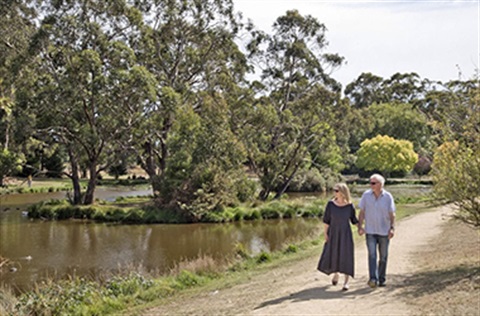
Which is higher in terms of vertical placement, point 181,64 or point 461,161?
point 181,64

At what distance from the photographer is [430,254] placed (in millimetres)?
12758

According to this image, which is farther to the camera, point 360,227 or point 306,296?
point 360,227

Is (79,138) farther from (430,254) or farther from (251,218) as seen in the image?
(430,254)

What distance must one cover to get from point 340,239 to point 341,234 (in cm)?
9

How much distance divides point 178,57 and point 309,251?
24.1m

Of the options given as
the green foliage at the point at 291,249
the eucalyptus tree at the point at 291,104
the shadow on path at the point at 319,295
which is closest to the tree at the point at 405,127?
the eucalyptus tree at the point at 291,104

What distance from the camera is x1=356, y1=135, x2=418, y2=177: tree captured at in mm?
60062

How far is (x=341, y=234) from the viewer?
887 cm

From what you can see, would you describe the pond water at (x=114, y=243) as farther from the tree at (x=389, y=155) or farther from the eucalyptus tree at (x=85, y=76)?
the tree at (x=389, y=155)

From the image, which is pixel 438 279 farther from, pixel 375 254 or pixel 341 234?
pixel 341 234

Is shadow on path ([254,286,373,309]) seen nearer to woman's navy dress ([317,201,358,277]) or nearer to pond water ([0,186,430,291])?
woman's navy dress ([317,201,358,277])

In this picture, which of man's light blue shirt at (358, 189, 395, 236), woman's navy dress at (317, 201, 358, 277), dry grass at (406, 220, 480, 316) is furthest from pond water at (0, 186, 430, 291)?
man's light blue shirt at (358, 189, 395, 236)

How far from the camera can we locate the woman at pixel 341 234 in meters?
8.84

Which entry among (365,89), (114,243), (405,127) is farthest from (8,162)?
(365,89)
